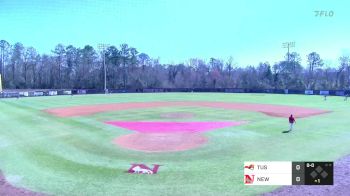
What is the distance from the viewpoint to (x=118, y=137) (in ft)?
66.2

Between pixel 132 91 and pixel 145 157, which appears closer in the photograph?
pixel 145 157

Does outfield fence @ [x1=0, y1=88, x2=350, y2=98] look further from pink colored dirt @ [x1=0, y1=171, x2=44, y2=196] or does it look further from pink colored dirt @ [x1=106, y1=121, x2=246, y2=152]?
pink colored dirt @ [x1=0, y1=171, x2=44, y2=196]

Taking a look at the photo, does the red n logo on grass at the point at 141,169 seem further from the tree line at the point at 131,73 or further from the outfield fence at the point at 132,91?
the tree line at the point at 131,73

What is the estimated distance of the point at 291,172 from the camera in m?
7.06

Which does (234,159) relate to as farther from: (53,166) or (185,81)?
(185,81)

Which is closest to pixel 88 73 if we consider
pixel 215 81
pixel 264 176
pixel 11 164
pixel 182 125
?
pixel 215 81

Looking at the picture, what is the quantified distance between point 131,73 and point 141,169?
102 metres

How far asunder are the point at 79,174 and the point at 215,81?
350 ft

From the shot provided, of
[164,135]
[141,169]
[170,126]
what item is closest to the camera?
[141,169]

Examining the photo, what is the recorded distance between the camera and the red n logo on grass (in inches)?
505

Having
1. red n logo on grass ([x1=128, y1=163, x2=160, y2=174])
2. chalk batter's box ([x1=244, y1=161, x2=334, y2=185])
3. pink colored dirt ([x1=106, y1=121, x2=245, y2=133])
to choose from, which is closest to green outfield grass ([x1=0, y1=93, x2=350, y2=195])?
red n logo on grass ([x1=128, y1=163, x2=160, y2=174])

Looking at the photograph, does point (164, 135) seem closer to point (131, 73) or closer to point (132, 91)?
point (132, 91)

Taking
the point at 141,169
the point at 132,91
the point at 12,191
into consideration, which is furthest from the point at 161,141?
the point at 132,91

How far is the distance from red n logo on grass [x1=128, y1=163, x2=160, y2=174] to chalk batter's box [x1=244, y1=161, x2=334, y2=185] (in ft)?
19.2
